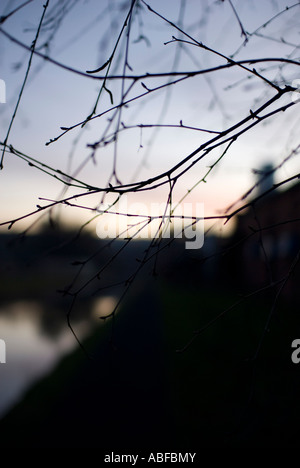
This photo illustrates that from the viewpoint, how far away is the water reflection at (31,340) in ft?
46.9

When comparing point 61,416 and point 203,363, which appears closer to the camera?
point 61,416

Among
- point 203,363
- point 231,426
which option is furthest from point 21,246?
point 203,363

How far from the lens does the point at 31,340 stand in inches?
852

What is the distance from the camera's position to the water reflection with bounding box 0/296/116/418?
14304 millimetres

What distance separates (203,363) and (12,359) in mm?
10602

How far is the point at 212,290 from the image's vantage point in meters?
27.2

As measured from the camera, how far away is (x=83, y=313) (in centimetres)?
3034

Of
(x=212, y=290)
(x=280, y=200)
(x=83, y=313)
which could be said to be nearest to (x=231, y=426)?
(x=280, y=200)

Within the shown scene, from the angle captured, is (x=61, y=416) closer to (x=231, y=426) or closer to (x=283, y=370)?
(x=231, y=426)
